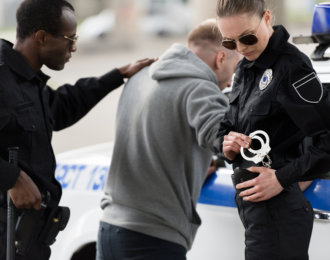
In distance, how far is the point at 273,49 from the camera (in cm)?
219

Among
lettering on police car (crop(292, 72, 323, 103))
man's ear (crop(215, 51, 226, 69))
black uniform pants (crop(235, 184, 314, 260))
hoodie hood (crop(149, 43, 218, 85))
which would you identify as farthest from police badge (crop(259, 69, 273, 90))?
man's ear (crop(215, 51, 226, 69))

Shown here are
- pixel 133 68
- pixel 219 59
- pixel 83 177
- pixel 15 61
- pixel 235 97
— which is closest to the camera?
pixel 235 97

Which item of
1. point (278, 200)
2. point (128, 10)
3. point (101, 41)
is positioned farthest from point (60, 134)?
point (128, 10)

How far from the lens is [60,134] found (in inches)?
361

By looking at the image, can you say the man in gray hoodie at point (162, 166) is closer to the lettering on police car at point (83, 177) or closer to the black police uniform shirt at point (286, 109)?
the black police uniform shirt at point (286, 109)

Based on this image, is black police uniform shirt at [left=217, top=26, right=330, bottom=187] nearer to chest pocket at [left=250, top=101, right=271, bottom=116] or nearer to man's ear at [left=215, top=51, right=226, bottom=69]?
chest pocket at [left=250, top=101, right=271, bottom=116]

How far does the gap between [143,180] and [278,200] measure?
2.41 feet

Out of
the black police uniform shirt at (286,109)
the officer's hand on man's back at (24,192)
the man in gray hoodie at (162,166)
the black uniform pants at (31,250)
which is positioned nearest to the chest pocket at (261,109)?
the black police uniform shirt at (286,109)

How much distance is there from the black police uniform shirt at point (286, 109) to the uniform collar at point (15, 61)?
36.8 inches

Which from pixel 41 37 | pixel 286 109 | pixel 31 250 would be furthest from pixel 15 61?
pixel 286 109

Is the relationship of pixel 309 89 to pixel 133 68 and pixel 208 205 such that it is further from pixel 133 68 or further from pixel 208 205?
pixel 133 68

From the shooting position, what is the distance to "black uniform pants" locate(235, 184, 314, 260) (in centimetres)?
218

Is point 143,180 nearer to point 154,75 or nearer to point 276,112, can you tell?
point 154,75

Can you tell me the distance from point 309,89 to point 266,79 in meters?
0.16
